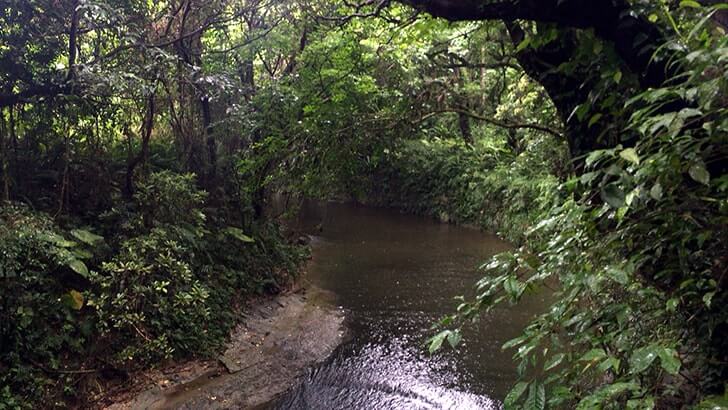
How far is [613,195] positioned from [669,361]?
575 mm

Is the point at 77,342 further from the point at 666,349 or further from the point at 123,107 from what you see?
the point at 666,349

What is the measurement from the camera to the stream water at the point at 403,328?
18.1 feet

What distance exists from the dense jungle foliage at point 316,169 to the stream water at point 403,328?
0.63 meters

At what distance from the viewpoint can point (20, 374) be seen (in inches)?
173

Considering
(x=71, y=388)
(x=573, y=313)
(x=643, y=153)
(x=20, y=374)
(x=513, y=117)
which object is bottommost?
(x=71, y=388)

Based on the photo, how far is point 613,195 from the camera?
1815 millimetres

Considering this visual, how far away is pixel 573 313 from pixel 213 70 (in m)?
7.43

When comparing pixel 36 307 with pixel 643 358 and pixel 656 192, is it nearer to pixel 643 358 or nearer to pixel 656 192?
pixel 643 358

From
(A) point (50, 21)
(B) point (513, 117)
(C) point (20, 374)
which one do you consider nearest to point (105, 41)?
(A) point (50, 21)

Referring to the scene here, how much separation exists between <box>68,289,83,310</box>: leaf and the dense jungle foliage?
0.02 meters

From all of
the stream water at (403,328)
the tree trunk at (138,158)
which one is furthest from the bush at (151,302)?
the stream water at (403,328)

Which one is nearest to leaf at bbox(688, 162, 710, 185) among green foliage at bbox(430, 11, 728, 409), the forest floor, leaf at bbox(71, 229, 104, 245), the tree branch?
green foliage at bbox(430, 11, 728, 409)

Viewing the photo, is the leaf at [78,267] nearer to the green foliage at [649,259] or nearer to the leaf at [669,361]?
the green foliage at [649,259]

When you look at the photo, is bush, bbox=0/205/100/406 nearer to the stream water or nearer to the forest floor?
the forest floor
